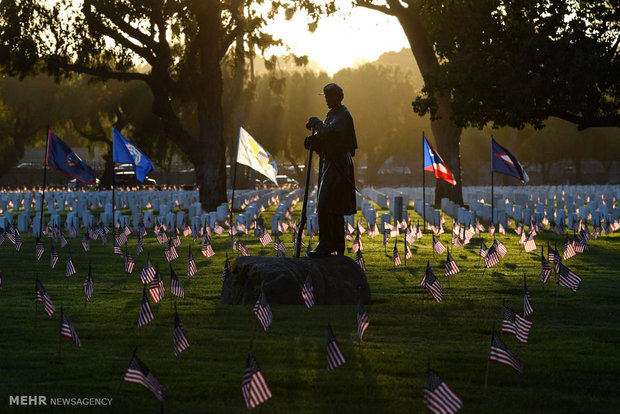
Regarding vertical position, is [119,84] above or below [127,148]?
above

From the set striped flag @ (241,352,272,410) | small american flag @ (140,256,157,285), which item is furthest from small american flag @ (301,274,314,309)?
striped flag @ (241,352,272,410)

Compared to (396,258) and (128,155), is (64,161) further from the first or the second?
(396,258)

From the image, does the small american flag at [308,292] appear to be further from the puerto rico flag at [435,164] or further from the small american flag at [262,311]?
the puerto rico flag at [435,164]

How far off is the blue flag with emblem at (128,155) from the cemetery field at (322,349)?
22.3ft

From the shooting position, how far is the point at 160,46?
1460 inches

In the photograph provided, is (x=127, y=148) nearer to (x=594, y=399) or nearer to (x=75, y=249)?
(x=75, y=249)

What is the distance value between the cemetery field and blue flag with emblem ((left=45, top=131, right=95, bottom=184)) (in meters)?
5.81

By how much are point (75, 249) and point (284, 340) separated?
45.5 ft

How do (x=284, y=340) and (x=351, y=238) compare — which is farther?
(x=351, y=238)

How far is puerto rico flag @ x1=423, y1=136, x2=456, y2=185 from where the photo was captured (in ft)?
77.9

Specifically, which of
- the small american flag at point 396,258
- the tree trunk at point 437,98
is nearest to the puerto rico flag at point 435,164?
the small american flag at point 396,258

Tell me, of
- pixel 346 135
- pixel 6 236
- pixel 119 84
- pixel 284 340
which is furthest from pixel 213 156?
pixel 119 84

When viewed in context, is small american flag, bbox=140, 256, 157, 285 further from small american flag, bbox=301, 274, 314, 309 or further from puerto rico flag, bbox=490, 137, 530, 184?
puerto rico flag, bbox=490, 137, 530, 184

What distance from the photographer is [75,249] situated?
23125 millimetres
